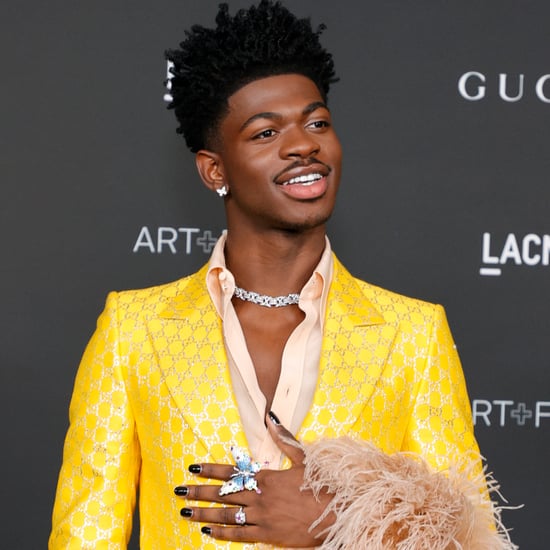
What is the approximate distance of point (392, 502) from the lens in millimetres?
1790

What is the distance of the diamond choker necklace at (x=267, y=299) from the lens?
2078 millimetres

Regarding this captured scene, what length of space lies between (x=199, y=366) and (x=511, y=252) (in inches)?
50.2

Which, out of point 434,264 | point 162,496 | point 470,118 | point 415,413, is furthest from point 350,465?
point 470,118

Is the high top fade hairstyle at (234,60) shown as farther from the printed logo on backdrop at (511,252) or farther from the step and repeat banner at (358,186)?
the printed logo on backdrop at (511,252)

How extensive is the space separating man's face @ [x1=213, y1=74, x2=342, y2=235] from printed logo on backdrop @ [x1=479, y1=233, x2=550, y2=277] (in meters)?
1.05

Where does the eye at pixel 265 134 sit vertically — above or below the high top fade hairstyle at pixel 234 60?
below

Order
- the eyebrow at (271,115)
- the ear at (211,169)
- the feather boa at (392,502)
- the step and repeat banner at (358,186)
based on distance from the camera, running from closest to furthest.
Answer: the feather boa at (392,502), the eyebrow at (271,115), the ear at (211,169), the step and repeat banner at (358,186)

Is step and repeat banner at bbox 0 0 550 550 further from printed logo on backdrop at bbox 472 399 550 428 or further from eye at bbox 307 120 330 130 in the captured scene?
eye at bbox 307 120 330 130

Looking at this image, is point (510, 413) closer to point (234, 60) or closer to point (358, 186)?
point (358, 186)

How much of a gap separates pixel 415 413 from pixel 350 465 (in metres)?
0.24

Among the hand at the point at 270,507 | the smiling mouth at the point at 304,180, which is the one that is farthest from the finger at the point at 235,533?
the smiling mouth at the point at 304,180

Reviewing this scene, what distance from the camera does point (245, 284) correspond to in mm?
2102

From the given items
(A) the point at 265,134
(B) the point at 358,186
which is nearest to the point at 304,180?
(A) the point at 265,134

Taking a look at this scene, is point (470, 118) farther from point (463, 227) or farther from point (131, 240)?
point (131, 240)
